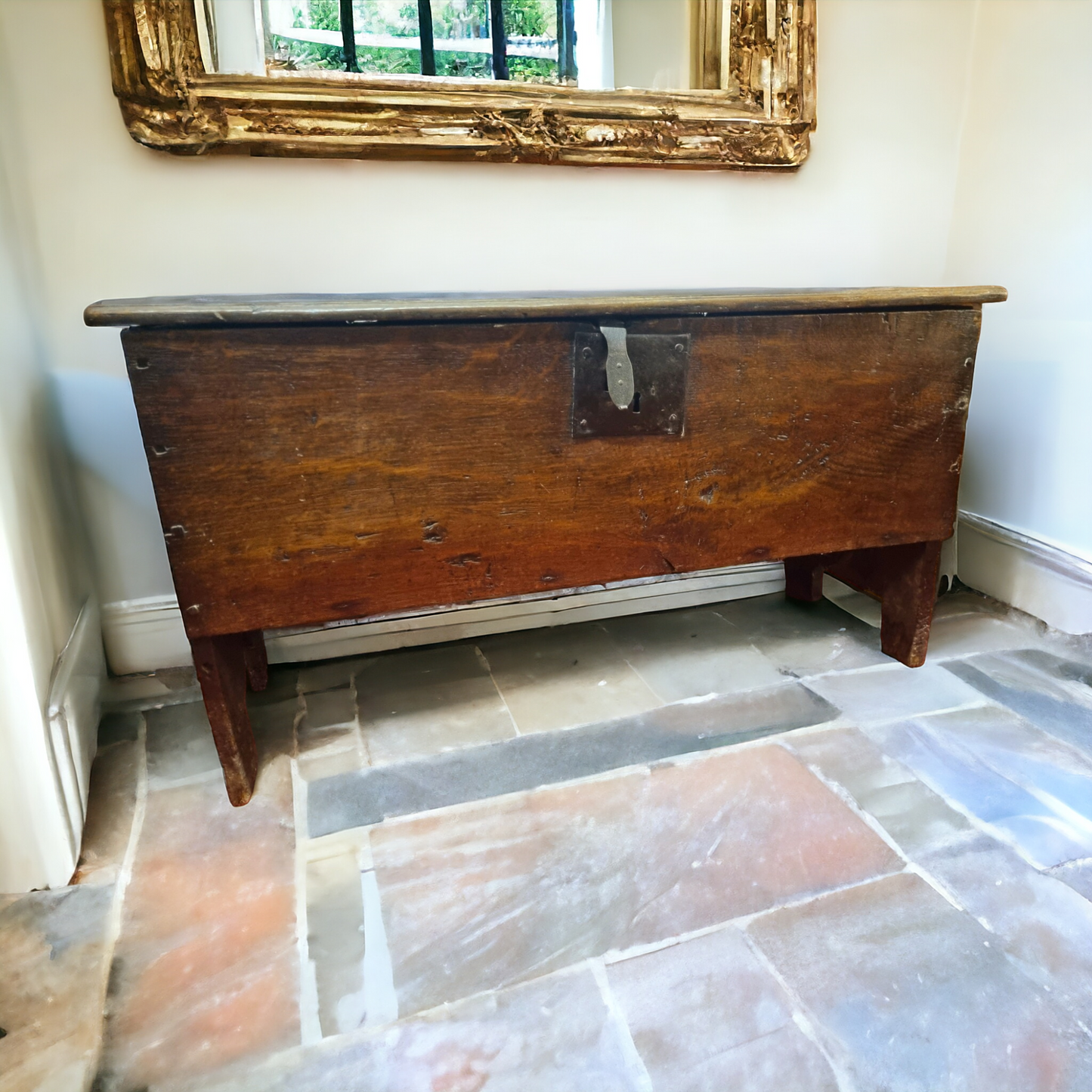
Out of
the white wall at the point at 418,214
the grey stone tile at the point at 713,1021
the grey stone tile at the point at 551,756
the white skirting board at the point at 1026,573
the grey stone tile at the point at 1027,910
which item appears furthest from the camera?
the white skirting board at the point at 1026,573

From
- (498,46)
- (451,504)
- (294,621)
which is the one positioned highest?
(498,46)

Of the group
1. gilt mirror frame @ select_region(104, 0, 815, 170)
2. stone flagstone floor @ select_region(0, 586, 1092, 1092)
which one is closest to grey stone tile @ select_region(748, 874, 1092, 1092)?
stone flagstone floor @ select_region(0, 586, 1092, 1092)

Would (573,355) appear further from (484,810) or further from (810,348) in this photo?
(484,810)

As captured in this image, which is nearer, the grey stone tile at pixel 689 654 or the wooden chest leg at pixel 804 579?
the grey stone tile at pixel 689 654

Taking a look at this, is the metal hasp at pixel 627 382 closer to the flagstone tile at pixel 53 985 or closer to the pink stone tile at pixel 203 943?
the pink stone tile at pixel 203 943

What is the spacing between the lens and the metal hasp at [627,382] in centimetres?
110

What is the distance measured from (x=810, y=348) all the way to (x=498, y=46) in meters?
0.86

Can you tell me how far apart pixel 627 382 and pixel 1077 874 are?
36.1 inches

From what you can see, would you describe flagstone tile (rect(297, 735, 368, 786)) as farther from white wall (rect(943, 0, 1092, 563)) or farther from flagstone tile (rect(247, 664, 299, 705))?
white wall (rect(943, 0, 1092, 563))

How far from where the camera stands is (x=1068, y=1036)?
0.78 m

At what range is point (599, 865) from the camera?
103 cm

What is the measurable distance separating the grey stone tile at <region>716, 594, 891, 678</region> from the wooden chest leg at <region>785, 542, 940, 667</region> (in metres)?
0.06

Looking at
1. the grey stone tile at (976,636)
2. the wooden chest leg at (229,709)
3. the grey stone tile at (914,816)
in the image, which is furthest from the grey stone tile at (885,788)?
the wooden chest leg at (229,709)

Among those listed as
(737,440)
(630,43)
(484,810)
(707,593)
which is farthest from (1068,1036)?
(630,43)
